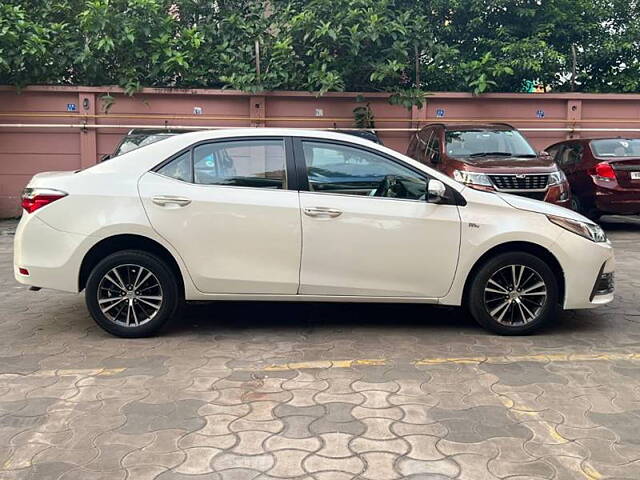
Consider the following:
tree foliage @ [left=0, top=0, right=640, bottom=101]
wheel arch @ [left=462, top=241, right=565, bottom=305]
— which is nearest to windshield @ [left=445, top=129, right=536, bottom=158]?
tree foliage @ [left=0, top=0, right=640, bottom=101]

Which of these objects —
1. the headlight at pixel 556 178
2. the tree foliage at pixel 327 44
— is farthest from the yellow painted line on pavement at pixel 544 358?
the tree foliage at pixel 327 44

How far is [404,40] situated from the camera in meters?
13.2

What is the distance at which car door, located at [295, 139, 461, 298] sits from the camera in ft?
16.0

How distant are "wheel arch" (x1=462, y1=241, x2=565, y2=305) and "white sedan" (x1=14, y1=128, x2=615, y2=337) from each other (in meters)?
0.01

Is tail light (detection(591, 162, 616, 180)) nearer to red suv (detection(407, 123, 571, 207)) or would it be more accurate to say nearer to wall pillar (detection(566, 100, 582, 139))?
red suv (detection(407, 123, 571, 207))

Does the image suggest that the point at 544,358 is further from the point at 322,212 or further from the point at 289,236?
the point at 289,236

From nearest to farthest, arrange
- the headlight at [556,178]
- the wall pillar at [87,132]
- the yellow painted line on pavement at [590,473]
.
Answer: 1. the yellow painted line on pavement at [590,473]
2. the headlight at [556,178]
3. the wall pillar at [87,132]

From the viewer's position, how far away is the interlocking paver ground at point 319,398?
3.12 metres

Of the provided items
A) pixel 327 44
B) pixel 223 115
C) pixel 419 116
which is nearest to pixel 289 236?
pixel 223 115

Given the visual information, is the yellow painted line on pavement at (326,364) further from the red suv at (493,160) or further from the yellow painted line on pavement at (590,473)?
the red suv at (493,160)

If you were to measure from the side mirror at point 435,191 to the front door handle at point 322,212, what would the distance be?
708mm

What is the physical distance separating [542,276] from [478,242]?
23.2 inches

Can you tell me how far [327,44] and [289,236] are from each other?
875cm

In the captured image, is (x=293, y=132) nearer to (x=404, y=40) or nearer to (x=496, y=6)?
(x=404, y=40)
